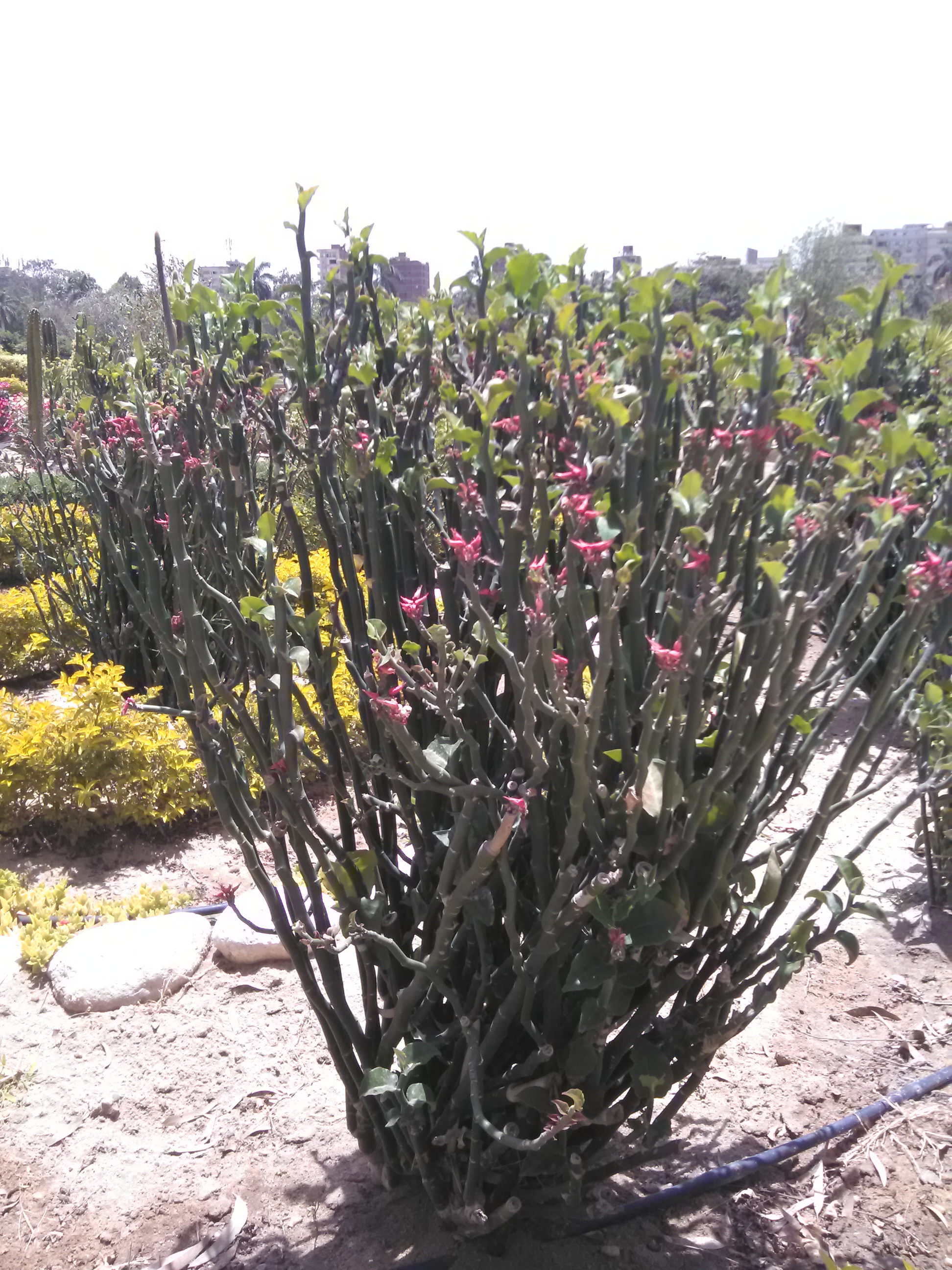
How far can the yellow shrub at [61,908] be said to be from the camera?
3082 millimetres

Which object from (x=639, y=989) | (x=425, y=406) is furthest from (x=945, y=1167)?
(x=425, y=406)

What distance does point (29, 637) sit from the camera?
19.1ft

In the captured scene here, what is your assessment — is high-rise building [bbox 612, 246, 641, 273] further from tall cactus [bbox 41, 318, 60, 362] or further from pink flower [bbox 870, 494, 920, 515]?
tall cactus [bbox 41, 318, 60, 362]

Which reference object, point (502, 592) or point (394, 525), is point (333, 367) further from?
point (502, 592)

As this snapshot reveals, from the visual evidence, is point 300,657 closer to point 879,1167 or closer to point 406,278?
point 879,1167

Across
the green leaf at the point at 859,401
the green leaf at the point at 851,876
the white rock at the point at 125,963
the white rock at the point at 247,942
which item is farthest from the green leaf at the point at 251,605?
the white rock at the point at 125,963

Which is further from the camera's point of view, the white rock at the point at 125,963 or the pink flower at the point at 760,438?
the white rock at the point at 125,963

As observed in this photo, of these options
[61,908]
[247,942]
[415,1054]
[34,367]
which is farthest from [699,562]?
[34,367]

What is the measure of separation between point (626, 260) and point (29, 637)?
508 cm

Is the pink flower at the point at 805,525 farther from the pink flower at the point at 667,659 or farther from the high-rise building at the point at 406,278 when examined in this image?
the high-rise building at the point at 406,278

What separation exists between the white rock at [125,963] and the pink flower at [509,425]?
7.11 ft

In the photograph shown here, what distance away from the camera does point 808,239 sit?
1272 inches

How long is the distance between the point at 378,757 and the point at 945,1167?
1.54 metres

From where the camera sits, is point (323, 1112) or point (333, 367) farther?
point (323, 1112)
